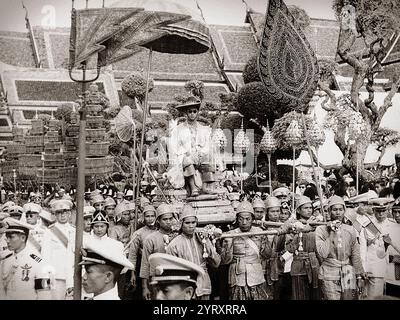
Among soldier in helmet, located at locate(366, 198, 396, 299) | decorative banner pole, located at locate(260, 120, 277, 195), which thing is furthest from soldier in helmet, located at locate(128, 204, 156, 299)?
soldier in helmet, located at locate(366, 198, 396, 299)

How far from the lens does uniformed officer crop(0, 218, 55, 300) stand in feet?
16.7

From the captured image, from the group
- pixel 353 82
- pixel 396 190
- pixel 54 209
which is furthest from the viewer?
pixel 353 82

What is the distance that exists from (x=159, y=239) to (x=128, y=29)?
170 centimetres

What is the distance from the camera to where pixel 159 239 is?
17.1 ft

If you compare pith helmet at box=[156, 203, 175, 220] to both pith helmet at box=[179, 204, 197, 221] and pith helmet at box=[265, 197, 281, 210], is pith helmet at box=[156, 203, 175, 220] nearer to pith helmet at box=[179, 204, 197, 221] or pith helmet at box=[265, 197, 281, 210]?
pith helmet at box=[179, 204, 197, 221]

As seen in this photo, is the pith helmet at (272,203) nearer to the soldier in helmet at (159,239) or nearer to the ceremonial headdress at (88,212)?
the soldier in helmet at (159,239)

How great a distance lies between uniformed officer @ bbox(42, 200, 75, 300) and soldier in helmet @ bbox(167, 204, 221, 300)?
2.58ft

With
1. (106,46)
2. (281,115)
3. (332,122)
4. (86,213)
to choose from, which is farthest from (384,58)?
(86,213)

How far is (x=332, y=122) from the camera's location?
22.3ft

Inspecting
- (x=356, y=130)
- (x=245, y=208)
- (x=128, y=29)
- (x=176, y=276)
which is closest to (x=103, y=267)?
(x=176, y=276)

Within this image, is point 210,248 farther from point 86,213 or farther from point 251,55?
point 251,55

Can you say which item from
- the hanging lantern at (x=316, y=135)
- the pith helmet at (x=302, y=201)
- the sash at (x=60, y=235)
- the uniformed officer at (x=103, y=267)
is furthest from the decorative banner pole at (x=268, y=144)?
the uniformed officer at (x=103, y=267)
